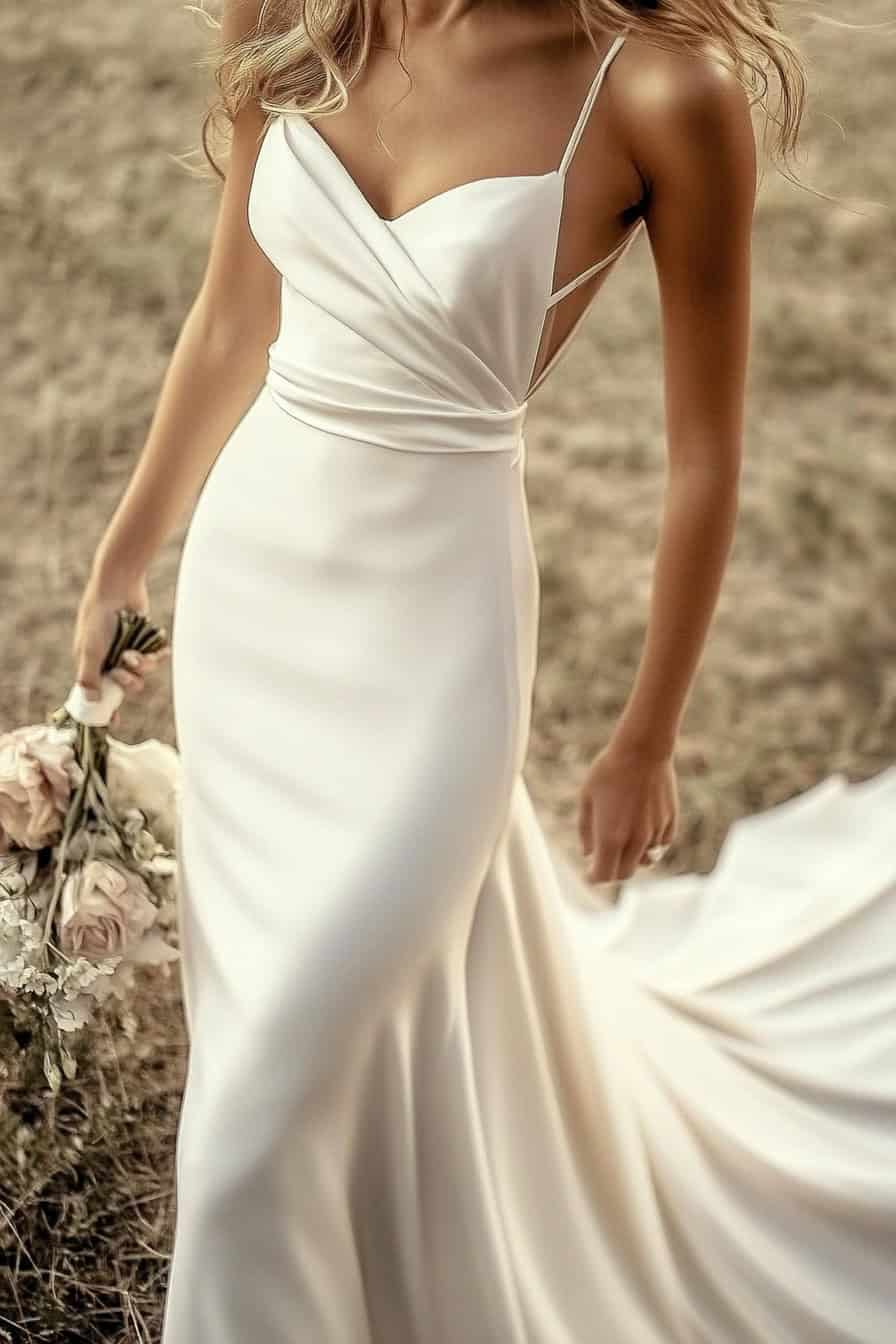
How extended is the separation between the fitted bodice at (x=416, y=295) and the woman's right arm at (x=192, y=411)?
20 centimetres

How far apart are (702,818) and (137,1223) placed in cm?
155

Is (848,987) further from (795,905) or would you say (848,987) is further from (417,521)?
(417,521)

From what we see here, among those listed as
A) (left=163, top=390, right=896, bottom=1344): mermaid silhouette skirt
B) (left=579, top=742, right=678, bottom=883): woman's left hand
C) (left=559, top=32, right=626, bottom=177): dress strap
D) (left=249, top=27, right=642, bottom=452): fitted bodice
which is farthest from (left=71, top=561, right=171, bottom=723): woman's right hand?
(left=559, top=32, right=626, bottom=177): dress strap

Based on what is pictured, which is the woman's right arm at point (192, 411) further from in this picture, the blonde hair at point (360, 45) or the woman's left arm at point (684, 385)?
the woman's left arm at point (684, 385)

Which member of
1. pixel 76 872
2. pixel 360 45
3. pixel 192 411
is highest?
pixel 360 45

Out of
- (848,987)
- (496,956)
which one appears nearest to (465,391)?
(496,956)

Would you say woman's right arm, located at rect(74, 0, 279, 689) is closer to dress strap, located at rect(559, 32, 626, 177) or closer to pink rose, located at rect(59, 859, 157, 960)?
pink rose, located at rect(59, 859, 157, 960)

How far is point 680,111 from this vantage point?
4.57 feet

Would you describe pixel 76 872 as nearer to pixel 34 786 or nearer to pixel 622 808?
pixel 34 786

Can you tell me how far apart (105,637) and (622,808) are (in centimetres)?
59

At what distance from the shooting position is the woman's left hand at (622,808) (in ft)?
5.38

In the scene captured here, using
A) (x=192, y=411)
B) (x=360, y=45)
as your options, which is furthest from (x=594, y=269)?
(x=192, y=411)

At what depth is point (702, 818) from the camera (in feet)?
10.9

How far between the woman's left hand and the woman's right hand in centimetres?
48
